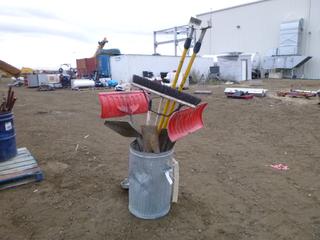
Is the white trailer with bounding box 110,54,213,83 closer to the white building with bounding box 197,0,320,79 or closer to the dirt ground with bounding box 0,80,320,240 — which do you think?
A: the white building with bounding box 197,0,320,79

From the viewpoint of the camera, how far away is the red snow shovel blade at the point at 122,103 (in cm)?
252

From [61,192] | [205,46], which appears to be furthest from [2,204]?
[205,46]

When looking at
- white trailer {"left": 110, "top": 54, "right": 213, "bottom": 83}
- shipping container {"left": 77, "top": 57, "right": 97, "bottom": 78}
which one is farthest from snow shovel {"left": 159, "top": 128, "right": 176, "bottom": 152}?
shipping container {"left": 77, "top": 57, "right": 97, "bottom": 78}

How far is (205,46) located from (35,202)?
97.1 ft

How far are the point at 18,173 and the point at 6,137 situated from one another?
0.54m

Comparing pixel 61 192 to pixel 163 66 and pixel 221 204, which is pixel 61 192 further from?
pixel 163 66

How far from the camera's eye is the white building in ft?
74.6

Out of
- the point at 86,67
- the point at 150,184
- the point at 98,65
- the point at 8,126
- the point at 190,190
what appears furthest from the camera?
the point at 86,67

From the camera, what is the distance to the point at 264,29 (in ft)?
83.5

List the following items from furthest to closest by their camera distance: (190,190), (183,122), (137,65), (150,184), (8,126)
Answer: (137,65) < (8,126) < (190,190) < (150,184) < (183,122)

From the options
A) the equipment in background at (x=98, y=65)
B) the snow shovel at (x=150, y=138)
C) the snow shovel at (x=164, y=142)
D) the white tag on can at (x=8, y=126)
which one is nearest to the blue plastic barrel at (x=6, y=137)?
the white tag on can at (x=8, y=126)

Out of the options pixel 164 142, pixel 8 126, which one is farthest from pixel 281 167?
pixel 8 126

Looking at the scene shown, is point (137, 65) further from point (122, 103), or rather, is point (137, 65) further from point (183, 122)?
point (183, 122)

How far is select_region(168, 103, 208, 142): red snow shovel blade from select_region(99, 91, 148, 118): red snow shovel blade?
48 cm
